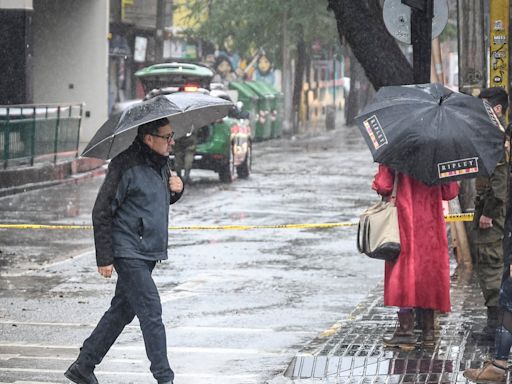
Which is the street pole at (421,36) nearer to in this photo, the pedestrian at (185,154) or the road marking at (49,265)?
the road marking at (49,265)

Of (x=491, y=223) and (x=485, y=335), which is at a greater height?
(x=491, y=223)

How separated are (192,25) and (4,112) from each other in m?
34.2

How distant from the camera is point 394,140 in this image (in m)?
9.41

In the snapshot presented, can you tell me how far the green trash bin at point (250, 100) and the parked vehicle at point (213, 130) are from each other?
1334 centimetres

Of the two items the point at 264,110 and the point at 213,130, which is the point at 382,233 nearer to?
the point at 213,130

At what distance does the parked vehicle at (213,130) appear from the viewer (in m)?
27.2

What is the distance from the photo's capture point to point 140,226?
27.1 feet

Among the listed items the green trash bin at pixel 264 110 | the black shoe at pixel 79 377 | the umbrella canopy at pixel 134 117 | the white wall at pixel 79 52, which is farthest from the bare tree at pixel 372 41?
the green trash bin at pixel 264 110

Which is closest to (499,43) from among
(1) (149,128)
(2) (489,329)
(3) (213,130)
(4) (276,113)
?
(2) (489,329)

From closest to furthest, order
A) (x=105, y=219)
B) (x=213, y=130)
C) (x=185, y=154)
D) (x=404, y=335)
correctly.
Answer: (x=105, y=219)
(x=404, y=335)
(x=185, y=154)
(x=213, y=130)

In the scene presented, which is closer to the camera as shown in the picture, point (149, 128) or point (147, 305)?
point (147, 305)

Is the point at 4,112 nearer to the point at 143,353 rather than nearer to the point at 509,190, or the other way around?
the point at 143,353

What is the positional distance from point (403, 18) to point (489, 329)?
2.81 metres

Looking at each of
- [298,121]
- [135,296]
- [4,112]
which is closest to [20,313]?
[135,296]
